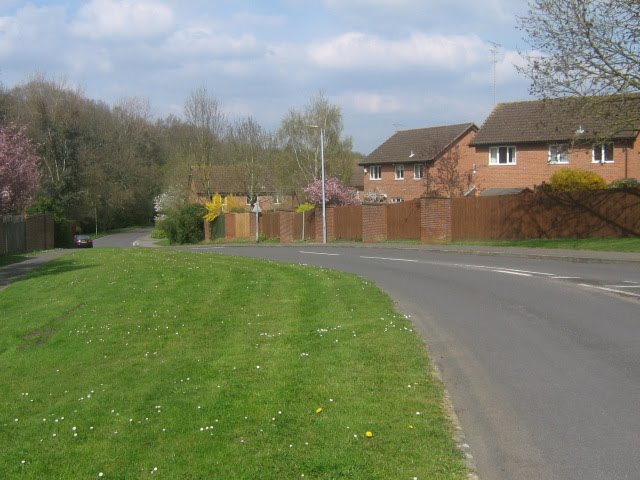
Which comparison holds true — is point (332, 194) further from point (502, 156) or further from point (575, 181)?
point (575, 181)

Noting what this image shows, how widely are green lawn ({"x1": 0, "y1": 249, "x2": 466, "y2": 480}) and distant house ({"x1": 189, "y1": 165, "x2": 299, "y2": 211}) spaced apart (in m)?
51.0

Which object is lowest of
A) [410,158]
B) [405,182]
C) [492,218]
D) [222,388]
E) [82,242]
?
[82,242]

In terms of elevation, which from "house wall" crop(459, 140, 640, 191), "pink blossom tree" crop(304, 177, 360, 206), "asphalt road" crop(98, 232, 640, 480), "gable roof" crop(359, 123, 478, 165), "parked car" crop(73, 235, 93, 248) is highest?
"gable roof" crop(359, 123, 478, 165)

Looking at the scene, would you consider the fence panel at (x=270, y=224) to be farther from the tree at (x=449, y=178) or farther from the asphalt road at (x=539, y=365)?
the asphalt road at (x=539, y=365)

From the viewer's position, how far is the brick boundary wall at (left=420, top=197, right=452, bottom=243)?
3472cm

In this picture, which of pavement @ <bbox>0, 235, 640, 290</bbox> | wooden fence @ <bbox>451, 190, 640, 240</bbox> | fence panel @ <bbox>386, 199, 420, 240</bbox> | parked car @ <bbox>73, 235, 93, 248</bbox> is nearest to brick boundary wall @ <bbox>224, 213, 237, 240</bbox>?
parked car @ <bbox>73, 235, 93, 248</bbox>

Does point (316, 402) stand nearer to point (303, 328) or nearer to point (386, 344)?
point (386, 344)

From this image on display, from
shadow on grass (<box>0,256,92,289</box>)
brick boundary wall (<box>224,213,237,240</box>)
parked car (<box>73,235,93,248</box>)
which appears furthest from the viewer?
brick boundary wall (<box>224,213,237,240</box>)

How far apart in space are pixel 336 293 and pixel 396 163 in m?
40.0

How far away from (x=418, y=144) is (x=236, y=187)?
77.9 ft

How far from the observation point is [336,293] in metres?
14.4

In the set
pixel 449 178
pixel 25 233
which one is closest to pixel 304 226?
pixel 449 178

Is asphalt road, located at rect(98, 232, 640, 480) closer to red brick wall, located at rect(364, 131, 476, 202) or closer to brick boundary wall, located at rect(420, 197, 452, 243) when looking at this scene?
brick boundary wall, located at rect(420, 197, 452, 243)

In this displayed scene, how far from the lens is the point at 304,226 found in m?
48.4
